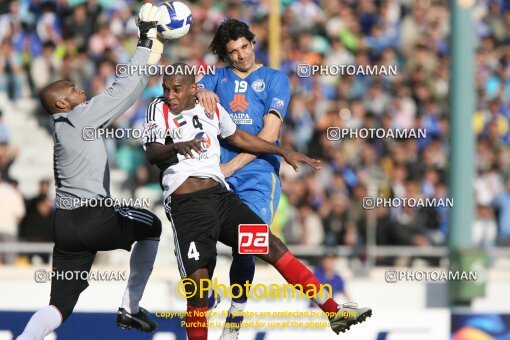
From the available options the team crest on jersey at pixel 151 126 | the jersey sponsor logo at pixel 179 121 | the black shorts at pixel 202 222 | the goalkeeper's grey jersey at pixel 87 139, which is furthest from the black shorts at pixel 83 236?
the jersey sponsor logo at pixel 179 121

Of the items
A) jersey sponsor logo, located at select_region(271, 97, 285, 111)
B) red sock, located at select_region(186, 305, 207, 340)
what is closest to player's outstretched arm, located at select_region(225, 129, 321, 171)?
jersey sponsor logo, located at select_region(271, 97, 285, 111)

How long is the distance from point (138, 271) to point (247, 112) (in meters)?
1.53

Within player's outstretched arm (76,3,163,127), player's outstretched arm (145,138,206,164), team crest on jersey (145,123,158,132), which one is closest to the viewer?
player's outstretched arm (145,138,206,164)

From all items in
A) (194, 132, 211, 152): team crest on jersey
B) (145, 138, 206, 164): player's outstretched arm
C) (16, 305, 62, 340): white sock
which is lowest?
(16, 305, 62, 340): white sock

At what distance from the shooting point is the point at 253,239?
27.5 feet

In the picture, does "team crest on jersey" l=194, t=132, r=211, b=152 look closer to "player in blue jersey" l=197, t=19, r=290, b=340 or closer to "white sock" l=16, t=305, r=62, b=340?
"player in blue jersey" l=197, t=19, r=290, b=340

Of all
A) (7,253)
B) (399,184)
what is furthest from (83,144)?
(399,184)

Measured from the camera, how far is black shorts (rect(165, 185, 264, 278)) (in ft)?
27.2

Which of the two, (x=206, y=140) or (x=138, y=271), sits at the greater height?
(x=206, y=140)

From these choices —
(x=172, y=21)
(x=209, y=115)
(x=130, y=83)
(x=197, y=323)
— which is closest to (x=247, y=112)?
(x=209, y=115)

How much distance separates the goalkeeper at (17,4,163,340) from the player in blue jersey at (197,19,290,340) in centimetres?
66

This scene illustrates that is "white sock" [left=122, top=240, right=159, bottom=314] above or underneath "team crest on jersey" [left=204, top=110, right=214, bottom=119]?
underneath

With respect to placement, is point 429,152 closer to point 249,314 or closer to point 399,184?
point 399,184

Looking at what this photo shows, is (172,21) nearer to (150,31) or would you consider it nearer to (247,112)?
(150,31)
